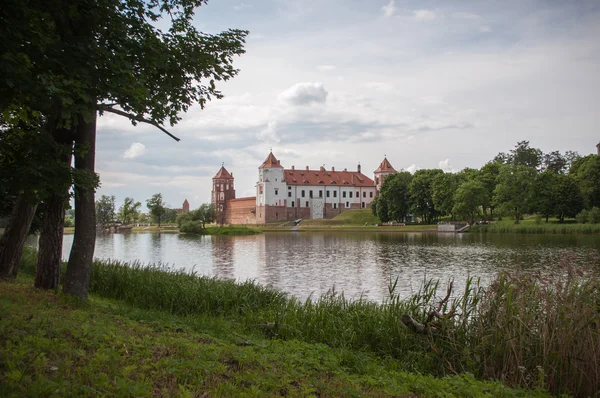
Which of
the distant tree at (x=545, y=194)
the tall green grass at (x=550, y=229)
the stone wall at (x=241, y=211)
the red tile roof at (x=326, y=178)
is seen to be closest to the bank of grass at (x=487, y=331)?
the tall green grass at (x=550, y=229)

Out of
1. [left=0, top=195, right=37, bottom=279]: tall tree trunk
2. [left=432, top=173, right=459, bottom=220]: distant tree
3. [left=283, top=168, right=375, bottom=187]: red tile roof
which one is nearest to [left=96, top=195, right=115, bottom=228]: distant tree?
[left=283, top=168, right=375, bottom=187]: red tile roof

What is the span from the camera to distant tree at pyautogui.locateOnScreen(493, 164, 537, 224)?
48875 mm

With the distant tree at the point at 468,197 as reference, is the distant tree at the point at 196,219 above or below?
below

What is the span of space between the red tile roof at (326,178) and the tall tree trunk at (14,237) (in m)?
76.5

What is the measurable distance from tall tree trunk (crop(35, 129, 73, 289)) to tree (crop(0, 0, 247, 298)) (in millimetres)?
336

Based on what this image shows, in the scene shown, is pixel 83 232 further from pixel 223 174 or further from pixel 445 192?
pixel 223 174

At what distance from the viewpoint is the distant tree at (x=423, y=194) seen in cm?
5753

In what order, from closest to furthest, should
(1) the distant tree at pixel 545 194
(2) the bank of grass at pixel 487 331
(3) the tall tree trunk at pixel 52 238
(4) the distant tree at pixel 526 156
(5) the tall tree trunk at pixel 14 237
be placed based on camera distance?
(2) the bank of grass at pixel 487 331 → (3) the tall tree trunk at pixel 52 238 → (5) the tall tree trunk at pixel 14 237 → (1) the distant tree at pixel 545 194 → (4) the distant tree at pixel 526 156

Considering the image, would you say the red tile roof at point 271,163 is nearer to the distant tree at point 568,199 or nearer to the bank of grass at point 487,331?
the distant tree at point 568,199

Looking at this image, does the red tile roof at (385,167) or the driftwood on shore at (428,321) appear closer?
the driftwood on shore at (428,321)

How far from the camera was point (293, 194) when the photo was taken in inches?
3339

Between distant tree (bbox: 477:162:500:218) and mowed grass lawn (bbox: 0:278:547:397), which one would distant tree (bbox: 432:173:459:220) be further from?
mowed grass lawn (bbox: 0:278:547:397)

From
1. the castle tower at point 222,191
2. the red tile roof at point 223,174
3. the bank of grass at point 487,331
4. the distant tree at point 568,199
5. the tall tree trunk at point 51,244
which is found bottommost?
the bank of grass at point 487,331

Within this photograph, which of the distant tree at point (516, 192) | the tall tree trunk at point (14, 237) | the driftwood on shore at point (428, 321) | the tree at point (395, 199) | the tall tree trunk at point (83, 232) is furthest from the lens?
the tree at point (395, 199)
